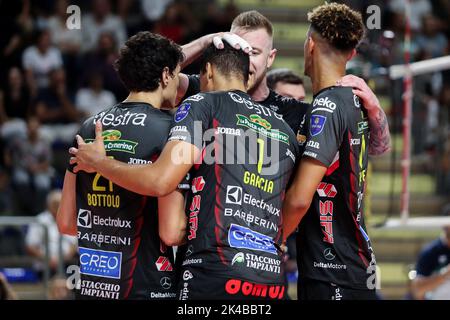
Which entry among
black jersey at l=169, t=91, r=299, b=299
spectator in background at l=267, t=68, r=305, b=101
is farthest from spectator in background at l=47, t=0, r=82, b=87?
black jersey at l=169, t=91, r=299, b=299

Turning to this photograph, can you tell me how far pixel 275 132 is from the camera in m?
4.73

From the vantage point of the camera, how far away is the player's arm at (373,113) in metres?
5.13

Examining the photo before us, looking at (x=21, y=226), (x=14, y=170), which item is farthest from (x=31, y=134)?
(x=21, y=226)

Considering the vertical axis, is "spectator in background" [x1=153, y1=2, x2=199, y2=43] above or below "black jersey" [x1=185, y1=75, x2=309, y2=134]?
below

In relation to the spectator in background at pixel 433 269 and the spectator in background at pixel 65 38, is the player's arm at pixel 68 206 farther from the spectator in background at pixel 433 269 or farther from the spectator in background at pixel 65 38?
the spectator in background at pixel 65 38

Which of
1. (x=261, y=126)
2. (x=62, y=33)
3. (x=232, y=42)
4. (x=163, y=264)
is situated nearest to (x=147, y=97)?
(x=232, y=42)

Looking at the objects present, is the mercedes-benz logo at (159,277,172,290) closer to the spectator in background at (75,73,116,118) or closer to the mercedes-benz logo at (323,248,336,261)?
the mercedes-benz logo at (323,248,336,261)

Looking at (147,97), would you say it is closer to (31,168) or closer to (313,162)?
(313,162)

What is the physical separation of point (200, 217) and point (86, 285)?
0.83 metres

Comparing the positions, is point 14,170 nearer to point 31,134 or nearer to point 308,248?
point 31,134

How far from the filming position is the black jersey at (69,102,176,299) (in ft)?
15.4

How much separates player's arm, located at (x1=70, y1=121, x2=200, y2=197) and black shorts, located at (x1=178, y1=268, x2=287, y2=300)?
0.48m

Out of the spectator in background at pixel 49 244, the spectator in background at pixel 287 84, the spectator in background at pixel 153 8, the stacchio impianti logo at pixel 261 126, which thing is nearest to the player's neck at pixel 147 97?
the stacchio impianti logo at pixel 261 126

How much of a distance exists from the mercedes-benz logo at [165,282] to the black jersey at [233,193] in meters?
0.25
